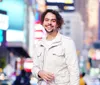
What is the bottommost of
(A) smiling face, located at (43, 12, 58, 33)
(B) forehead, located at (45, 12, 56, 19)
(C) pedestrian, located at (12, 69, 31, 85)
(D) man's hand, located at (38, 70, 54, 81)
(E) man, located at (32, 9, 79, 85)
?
(C) pedestrian, located at (12, 69, 31, 85)

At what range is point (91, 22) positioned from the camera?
22.1 feet

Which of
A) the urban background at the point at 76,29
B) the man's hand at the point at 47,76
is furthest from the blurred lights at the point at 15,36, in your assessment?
the man's hand at the point at 47,76

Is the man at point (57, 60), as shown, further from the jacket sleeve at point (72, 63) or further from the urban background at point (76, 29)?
the urban background at point (76, 29)

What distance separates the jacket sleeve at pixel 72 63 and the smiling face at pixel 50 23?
0.12 meters

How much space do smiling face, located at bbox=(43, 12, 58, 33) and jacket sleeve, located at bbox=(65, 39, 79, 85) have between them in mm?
118

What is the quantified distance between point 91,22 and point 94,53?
540mm

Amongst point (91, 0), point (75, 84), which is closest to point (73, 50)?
point (75, 84)

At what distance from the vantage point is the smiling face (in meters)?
2.32

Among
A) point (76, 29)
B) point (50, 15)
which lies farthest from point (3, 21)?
point (50, 15)

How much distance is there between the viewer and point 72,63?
2264 mm

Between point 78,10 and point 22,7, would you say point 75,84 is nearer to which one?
point 78,10

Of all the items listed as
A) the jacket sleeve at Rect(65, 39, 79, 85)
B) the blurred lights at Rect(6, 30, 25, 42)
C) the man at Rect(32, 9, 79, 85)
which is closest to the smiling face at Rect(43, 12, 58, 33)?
the man at Rect(32, 9, 79, 85)

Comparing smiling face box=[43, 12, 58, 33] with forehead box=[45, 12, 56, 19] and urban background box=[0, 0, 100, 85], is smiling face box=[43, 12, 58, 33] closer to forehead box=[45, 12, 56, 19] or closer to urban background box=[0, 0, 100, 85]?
forehead box=[45, 12, 56, 19]

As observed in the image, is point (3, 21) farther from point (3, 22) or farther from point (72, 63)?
point (72, 63)
